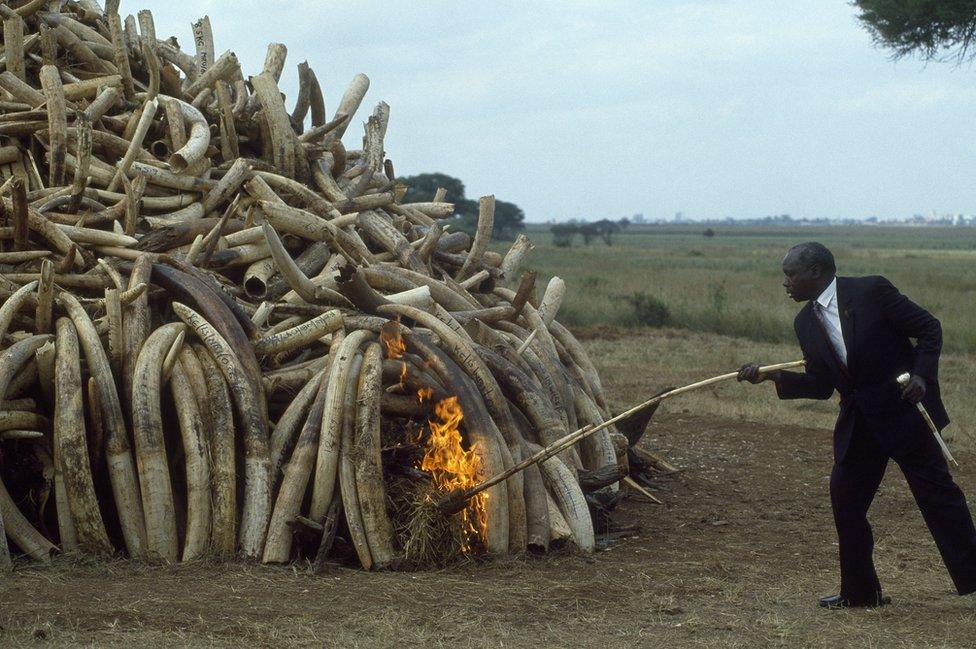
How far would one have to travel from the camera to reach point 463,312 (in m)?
7.21

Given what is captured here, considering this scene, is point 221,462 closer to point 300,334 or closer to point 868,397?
point 300,334

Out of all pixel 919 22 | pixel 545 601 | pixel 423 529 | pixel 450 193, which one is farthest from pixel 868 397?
pixel 450 193

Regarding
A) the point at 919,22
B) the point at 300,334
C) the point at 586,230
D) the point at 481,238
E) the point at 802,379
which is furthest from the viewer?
the point at 586,230

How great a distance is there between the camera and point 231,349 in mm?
6039

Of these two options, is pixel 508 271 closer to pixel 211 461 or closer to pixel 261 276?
pixel 261 276

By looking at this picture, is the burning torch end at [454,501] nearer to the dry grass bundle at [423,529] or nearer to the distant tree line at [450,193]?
the dry grass bundle at [423,529]

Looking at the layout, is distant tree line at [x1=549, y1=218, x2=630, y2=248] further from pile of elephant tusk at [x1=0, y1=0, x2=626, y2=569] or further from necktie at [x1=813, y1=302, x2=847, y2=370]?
necktie at [x1=813, y1=302, x2=847, y2=370]

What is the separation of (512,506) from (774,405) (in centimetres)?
637

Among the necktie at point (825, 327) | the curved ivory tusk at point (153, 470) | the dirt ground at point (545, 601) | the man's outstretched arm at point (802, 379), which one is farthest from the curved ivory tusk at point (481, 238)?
the necktie at point (825, 327)

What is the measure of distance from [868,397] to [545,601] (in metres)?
1.60

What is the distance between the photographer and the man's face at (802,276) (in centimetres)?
514

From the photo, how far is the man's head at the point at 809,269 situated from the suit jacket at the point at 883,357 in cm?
9

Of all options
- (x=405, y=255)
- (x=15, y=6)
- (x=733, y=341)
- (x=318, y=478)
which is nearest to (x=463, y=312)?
(x=405, y=255)

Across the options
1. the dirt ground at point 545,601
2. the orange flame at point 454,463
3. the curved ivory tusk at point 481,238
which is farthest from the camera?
the curved ivory tusk at point 481,238
